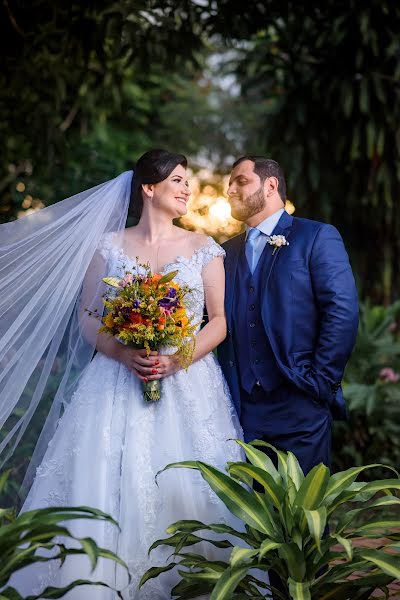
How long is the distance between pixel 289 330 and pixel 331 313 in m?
0.19

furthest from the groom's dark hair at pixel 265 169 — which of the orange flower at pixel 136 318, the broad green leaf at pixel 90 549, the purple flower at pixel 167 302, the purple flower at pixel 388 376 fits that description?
the purple flower at pixel 388 376

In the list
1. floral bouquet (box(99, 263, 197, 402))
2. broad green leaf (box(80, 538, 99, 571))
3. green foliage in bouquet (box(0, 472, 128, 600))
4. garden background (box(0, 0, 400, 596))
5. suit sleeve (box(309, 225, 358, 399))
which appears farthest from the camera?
garden background (box(0, 0, 400, 596))

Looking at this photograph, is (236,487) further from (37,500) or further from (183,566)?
(37,500)

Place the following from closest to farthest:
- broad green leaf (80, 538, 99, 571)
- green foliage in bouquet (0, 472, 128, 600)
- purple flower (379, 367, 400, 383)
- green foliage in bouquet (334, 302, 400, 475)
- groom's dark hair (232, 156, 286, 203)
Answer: broad green leaf (80, 538, 99, 571)
green foliage in bouquet (0, 472, 128, 600)
groom's dark hair (232, 156, 286, 203)
green foliage in bouquet (334, 302, 400, 475)
purple flower (379, 367, 400, 383)

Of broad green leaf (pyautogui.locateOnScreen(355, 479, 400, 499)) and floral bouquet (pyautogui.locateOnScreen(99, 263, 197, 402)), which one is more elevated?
A: floral bouquet (pyautogui.locateOnScreen(99, 263, 197, 402))

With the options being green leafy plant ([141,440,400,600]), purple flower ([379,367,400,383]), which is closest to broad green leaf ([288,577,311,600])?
green leafy plant ([141,440,400,600])

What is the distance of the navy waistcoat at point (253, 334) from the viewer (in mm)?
3684

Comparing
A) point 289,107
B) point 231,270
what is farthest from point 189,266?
point 289,107

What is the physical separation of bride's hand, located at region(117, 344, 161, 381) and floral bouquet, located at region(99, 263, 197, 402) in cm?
4

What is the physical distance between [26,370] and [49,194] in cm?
420

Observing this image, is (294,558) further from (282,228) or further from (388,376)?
(388,376)

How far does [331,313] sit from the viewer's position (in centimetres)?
361

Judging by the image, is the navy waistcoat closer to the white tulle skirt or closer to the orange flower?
the white tulle skirt

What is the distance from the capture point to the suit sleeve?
11.8ft
